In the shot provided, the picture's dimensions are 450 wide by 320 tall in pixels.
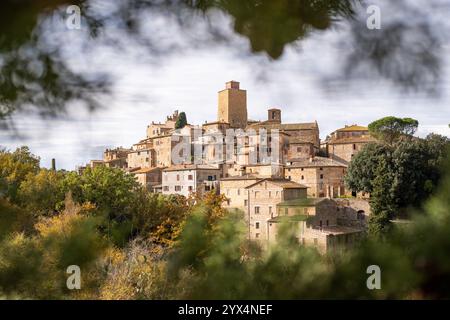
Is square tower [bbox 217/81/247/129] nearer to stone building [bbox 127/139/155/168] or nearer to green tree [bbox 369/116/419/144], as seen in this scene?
green tree [bbox 369/116/419/144]

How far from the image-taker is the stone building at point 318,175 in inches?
823

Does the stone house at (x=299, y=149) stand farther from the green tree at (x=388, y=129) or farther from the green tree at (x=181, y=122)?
the green tree at (x=181, y=122)

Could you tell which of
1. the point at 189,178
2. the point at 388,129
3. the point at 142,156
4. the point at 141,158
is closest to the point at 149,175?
the point at 189,178

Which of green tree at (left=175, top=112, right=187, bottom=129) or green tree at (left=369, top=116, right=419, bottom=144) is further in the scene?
green tree at (left=175, top=112, right=187, bottom=129)

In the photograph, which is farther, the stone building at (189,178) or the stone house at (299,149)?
the stone house at (299,149)

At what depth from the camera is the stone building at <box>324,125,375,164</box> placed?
2383cm

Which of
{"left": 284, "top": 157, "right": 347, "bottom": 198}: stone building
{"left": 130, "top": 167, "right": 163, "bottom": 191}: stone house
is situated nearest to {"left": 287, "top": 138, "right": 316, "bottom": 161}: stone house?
{"left": 284, "top": 157, "right": 347, "bottom": 198}: stone building

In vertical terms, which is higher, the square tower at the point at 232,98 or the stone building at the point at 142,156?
the stone building at the point at 142,156

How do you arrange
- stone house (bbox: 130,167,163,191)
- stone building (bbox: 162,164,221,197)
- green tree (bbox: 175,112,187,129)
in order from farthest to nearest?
green tree (bbox: 175,112,187,129) < stone house (bbox: 130,167,163,191) < stone building (bbox: 162,164,221,197)

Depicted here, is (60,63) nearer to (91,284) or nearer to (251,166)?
(91,284)

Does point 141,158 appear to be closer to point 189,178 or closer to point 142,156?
point 142,156

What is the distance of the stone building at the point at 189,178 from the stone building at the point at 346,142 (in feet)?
21.7

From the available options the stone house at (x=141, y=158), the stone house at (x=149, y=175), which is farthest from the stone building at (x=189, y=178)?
the stone house at (x=141, y=158)

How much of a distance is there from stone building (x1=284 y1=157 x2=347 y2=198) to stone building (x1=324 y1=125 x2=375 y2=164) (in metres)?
1.53
